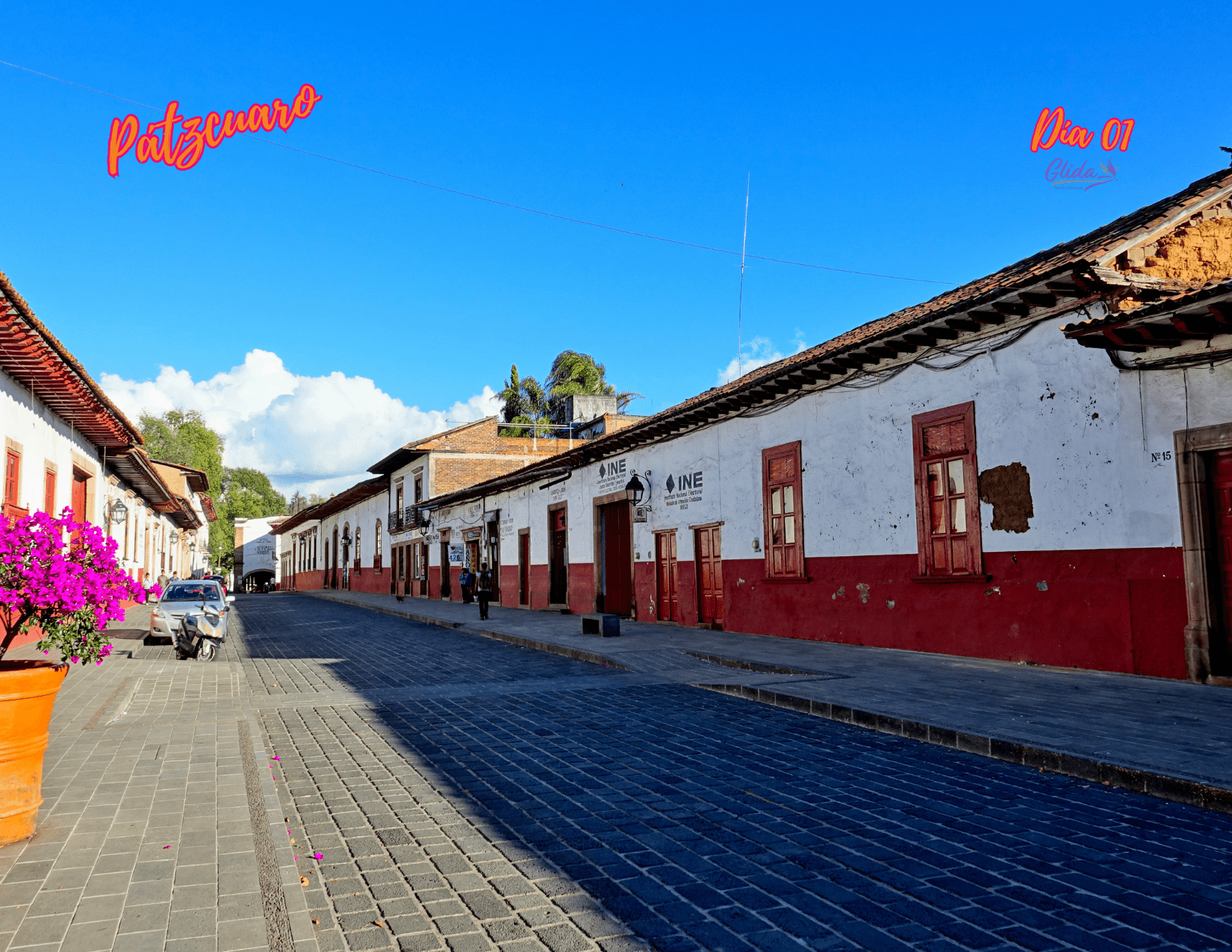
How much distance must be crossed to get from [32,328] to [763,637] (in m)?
11.5

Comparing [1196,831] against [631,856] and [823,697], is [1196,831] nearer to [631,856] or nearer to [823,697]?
[631,856]

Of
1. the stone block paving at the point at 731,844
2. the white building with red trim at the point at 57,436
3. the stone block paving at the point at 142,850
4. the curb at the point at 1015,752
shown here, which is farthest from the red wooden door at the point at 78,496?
the curb at the point at 1015,752

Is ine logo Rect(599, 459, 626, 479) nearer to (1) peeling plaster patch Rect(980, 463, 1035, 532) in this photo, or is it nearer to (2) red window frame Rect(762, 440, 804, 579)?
(2) red window frame Rect(762, 440, 804, 579)

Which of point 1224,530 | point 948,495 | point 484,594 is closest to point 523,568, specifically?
point 484,594

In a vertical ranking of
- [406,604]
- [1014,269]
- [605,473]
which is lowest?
[406,604]

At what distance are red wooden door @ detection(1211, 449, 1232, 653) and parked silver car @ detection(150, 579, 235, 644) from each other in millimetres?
14373

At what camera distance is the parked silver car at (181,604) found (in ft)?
51.4

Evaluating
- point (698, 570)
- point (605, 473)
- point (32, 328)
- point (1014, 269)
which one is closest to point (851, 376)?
point (1014, 269)

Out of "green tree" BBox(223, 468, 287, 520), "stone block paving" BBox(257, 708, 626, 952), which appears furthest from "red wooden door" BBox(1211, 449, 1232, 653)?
"green tree" BBox(223, 468, 287, 520)

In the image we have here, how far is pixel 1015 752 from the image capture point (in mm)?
6215

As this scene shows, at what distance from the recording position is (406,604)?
102ft

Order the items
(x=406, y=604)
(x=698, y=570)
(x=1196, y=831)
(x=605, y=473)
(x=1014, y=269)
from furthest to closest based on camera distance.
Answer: (x=406, y=604), (x=605, y=473), (x=698, y=570), (x=1014, y=269), (x=1196, y=831)

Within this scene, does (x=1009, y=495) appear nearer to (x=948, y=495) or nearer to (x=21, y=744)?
(x=948, y=495)

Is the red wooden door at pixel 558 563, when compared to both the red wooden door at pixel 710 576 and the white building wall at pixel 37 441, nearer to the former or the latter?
the red wooden door at pixel 710 576
